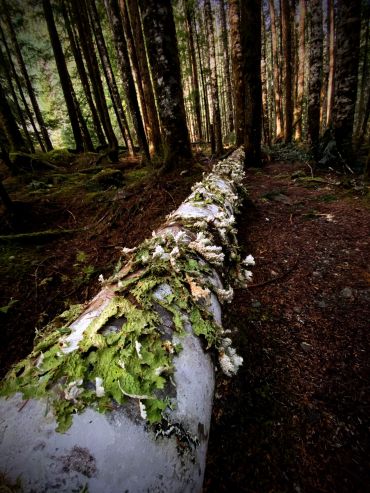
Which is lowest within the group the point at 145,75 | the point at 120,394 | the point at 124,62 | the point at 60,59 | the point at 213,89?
the point at 120,394

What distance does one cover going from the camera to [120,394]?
0.94m

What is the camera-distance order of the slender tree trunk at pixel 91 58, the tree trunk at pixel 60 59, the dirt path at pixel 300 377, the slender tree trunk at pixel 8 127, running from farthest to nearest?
the slender tree trunk at pixel 91 58 < the tree trunk at pixel 60 59 < the slender tree trunk at pixel 8 127 < the dirt path at pixel 300 377

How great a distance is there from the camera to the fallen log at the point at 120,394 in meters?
0.79

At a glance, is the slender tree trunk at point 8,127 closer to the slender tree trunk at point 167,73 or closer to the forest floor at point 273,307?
the forest floor at point 273,307

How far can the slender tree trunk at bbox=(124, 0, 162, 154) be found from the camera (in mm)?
7965

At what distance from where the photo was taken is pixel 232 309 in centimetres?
247

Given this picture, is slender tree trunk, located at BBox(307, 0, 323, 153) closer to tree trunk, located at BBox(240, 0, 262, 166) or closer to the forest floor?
tree trunk, located at BBox(240, 0, 262, 166)

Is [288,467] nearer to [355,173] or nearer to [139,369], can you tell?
[139,369]

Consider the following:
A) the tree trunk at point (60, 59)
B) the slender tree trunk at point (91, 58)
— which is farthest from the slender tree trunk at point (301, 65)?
the tree trunk at point (60, 59)

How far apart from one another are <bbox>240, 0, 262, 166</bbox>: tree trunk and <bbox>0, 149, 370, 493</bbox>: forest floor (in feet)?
8.97

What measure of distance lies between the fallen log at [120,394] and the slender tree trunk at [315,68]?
8.60 meters

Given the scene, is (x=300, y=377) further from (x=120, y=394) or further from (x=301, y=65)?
(x=301, y=65)

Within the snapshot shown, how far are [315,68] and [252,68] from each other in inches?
119

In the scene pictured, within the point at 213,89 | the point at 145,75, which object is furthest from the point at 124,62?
the point at 213,89
